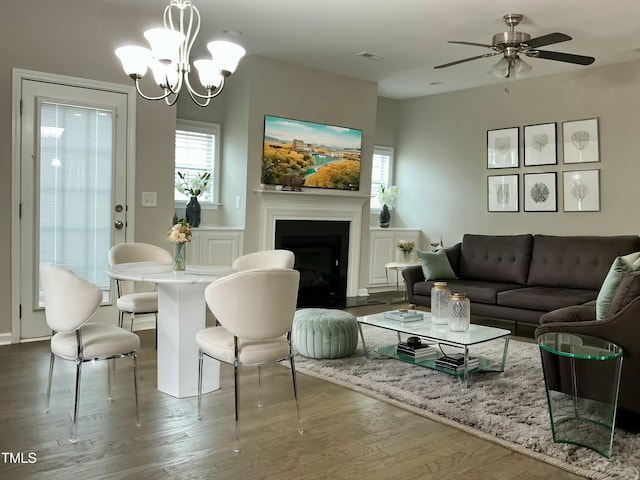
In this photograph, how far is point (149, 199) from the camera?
5.07 meters

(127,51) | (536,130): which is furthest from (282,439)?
(536,130)

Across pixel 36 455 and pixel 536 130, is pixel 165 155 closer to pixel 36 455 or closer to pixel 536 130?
pixel 36 455

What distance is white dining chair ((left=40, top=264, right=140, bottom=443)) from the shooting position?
272 cm

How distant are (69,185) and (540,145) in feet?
16.5

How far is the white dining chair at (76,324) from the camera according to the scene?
2.72 meters

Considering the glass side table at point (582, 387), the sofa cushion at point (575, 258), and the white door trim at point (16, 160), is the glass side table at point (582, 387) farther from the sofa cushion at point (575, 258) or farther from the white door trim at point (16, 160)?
the white door trim at point (16, 160)

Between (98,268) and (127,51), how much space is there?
7.44 ft

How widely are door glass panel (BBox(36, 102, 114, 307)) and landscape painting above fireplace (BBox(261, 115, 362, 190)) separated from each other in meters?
1.92

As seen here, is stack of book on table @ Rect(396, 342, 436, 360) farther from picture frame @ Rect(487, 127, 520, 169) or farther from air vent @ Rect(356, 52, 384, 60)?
picture frame @ Rect(487, 127, 520, 169)

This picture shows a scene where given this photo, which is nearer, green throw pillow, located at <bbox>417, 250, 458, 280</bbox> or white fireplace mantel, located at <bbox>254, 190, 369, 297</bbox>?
green throw pillow, located at <bbox>417, 250, 458, 280</bbox>

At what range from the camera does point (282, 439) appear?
8.95ft

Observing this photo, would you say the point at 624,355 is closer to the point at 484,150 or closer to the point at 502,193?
the point at 502,193

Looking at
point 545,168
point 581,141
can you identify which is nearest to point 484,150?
point 545,168

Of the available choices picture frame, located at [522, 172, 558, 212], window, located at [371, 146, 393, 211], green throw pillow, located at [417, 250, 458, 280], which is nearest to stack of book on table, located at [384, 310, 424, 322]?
green throw pillow, located at [417, 250, 458, 280]
